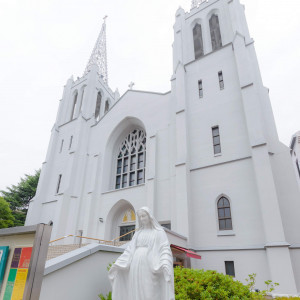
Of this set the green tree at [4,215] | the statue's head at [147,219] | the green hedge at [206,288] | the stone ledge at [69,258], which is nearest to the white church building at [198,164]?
the green tree at [4,215]

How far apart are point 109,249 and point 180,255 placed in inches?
210

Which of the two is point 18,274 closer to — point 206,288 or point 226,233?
point 206,288

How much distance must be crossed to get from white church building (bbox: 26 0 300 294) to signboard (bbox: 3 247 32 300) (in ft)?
31.6

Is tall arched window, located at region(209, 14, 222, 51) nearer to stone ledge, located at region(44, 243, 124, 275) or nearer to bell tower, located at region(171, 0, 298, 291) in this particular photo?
bell tower, located at region(171, 0, 298, 291)

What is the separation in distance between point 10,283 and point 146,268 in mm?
1957

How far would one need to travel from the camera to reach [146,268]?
3.77 m

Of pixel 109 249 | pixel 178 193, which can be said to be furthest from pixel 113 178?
pixel 109 249

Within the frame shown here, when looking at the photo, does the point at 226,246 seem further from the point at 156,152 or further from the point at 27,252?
the point at 27,252

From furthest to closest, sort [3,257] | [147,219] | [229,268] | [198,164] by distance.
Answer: [198,164]
[229,268]
[147,219]
[3,257]

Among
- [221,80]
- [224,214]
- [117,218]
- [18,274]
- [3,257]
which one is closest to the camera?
[18,274]

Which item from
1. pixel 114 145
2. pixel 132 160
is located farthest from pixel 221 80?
pixel 114 145

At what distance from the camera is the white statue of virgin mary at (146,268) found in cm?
356

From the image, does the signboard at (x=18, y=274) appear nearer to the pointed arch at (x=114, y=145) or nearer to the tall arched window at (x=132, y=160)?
the tall arched window at (x=132, y=160)

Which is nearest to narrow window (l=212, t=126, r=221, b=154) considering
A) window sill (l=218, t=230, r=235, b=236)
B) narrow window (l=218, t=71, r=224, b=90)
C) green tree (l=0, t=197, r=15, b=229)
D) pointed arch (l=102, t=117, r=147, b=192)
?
narrow window (l=218, t=71, r=224, b=90)
